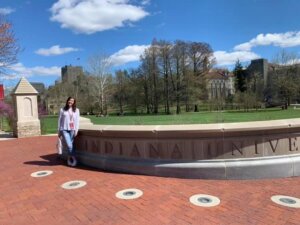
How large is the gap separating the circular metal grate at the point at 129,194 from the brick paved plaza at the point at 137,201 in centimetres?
10

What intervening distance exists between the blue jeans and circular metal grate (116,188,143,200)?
277 cm

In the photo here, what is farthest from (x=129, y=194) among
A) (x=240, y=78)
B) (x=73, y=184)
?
(x=240, y=78)

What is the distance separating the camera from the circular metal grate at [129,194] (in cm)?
488

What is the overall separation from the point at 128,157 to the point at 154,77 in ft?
176

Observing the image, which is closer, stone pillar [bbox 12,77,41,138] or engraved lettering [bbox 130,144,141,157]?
engraved lettering [bbox 130,144,141,157]

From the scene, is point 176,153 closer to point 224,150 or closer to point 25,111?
point 224,150

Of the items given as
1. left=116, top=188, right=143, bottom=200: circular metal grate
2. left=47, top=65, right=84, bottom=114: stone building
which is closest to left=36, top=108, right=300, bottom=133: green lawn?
left=116, top=188, right=143, bottom=200: circular metal grate

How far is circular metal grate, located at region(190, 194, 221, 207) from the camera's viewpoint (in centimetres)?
445

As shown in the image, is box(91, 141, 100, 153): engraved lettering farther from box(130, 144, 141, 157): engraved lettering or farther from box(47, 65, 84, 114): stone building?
box(47, 65, 84, 114): stone building

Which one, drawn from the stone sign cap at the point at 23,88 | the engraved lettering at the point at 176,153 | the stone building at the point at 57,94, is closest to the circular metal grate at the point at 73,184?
the engraved lettering at the point at 176,153

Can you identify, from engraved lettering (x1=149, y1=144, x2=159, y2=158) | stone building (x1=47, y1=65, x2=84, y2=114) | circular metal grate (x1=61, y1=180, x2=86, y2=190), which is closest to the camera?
circular metal grate (x1=61, y1=180, x2=86, y2=190)

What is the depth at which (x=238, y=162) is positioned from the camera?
5.80m

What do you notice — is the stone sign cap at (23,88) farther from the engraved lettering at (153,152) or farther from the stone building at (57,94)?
the stone building at (57,94)

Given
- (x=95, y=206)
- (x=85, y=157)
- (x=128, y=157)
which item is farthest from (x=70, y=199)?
(x=85, y=157)
